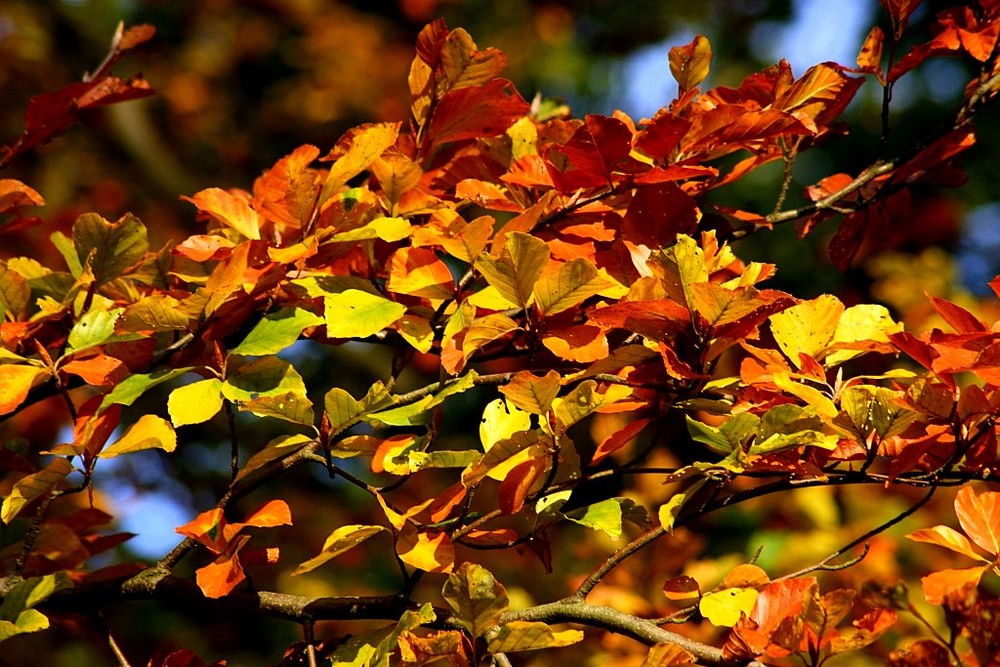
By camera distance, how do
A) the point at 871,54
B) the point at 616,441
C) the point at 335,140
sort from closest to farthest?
the point at 616,441, the point at 871,54, the point at 335,140

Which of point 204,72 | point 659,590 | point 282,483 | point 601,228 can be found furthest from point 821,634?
point 204,72

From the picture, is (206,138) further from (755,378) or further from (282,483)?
(755,378)

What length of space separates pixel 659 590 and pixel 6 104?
13.5ft

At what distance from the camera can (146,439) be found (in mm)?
688

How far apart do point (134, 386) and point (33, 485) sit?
0.11 metres

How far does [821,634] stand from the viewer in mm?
651

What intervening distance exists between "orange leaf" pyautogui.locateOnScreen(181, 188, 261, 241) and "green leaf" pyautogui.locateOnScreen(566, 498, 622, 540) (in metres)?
0.34

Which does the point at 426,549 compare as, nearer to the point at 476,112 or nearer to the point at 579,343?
the point at 579,343

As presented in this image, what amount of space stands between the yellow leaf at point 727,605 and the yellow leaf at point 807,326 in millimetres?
167

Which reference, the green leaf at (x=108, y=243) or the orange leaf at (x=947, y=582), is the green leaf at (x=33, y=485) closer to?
the green leaf at (x=108, y=243)

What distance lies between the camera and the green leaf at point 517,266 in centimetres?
66

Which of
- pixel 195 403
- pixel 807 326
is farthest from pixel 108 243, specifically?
pixel 807 326

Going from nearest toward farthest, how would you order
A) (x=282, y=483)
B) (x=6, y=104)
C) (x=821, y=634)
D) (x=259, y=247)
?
(x=821, y=634)
(x=259, y=247)
(x=282, y=483)
(x=6, y=104)

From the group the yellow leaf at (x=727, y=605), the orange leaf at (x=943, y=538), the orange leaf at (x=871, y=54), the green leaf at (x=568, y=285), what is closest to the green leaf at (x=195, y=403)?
the green leaf at (x=568, y=285)
